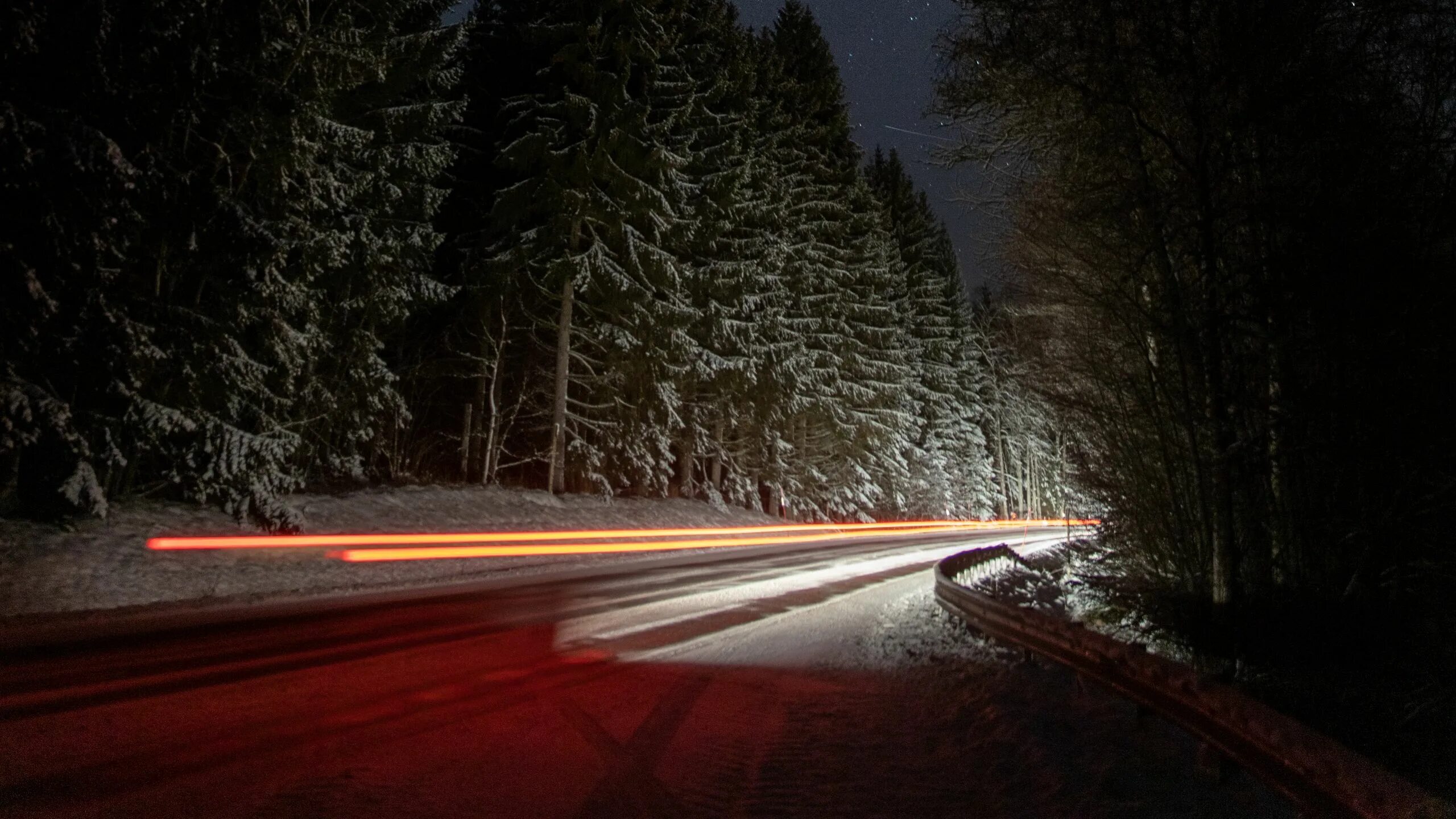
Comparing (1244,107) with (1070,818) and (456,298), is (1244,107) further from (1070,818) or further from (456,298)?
(456,298)

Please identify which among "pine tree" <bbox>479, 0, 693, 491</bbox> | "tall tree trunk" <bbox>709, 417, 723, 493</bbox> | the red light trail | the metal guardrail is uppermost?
"pine tree" <bbox>479, 0, 693, 491</bbox>

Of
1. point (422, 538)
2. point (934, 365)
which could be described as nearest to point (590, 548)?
point (422, 538)

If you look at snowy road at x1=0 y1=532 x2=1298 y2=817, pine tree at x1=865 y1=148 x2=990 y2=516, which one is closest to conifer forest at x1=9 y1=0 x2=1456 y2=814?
snowy road at x1=0 y1=532 x2=1298 y2=817

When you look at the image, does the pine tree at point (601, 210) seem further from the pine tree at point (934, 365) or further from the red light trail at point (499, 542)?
the pine tree at point (934, 365)

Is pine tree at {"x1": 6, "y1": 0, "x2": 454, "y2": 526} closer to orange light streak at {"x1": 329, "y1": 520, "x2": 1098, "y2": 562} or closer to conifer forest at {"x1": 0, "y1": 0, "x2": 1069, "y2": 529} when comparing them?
conifer forest at {"x1": 0, "y1": 0, "x2": 1069, "y2": 529}

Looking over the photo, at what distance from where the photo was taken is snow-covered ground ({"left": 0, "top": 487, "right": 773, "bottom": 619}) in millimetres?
12711

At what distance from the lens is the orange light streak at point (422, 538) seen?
51.1 feet

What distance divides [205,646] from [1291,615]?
491 inches

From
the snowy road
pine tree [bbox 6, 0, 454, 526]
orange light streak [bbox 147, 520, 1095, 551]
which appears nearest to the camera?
the snowy road

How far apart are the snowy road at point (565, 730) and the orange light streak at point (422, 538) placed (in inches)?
212

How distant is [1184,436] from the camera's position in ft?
43.2

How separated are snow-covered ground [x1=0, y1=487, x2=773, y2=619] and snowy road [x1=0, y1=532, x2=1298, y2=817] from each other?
11.5 ft

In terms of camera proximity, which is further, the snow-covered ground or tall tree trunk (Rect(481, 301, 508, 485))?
tall tree trunk (Rect(481, 301, 508, 485))

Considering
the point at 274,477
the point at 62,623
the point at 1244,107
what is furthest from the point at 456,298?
the point at 1244,107
